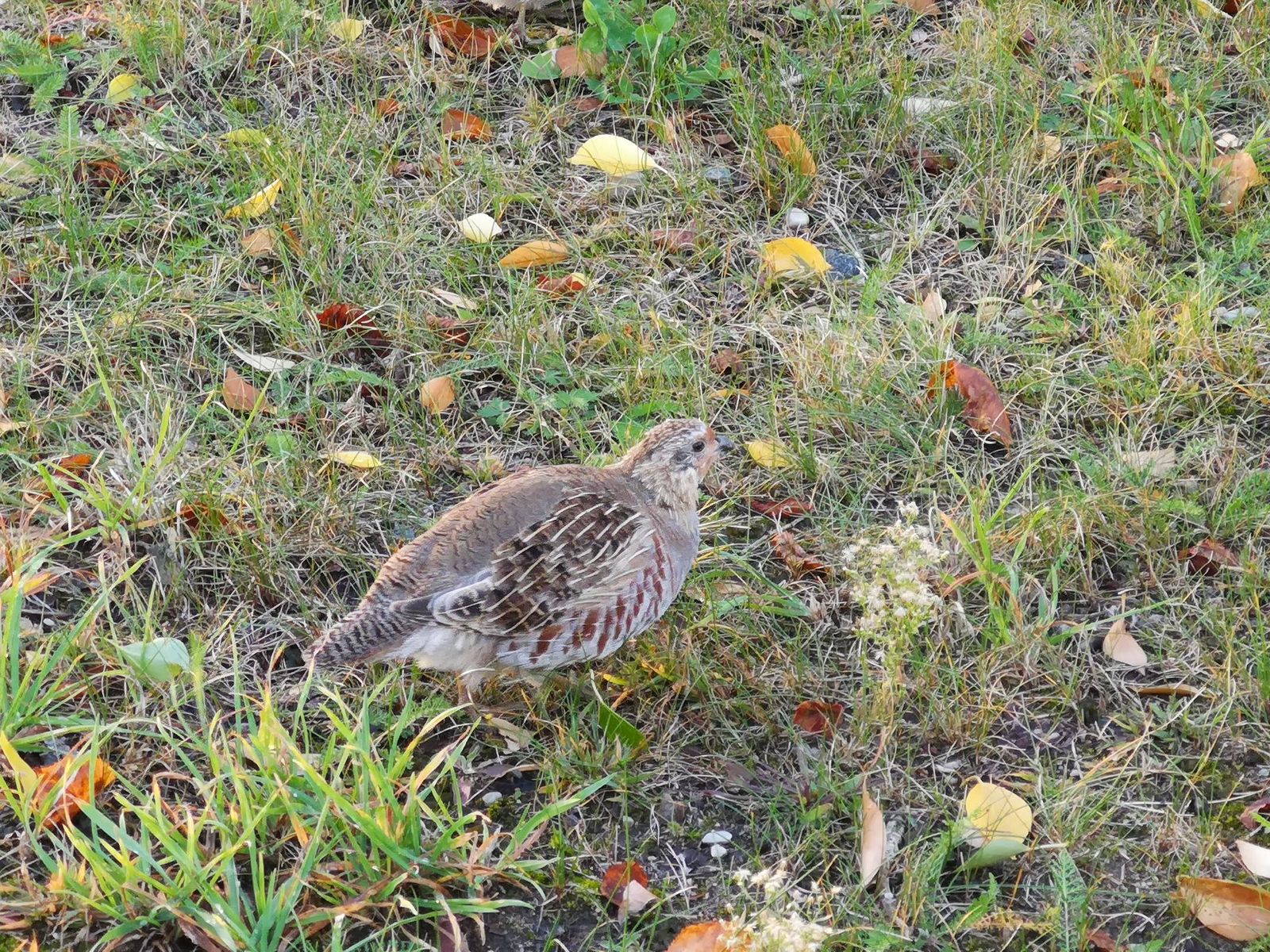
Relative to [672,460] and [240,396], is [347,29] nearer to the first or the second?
[240,396]

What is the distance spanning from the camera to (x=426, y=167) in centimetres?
545

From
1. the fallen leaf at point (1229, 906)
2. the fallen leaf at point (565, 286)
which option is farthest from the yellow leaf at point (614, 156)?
the fallen leaf at point (1229, 906)

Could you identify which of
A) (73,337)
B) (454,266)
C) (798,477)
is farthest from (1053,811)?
(73,337)

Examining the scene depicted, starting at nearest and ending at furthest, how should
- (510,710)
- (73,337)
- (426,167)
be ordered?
(510,710)
(73,337)
(426,167)

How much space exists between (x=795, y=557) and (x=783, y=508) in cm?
20

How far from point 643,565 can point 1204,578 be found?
166 centimetres

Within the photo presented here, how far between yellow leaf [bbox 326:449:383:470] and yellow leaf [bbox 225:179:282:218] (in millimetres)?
1195

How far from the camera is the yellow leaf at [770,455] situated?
178 inches

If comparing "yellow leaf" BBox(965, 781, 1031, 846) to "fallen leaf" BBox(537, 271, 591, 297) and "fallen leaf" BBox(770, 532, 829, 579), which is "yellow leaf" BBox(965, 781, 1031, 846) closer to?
"fallen leaf" BBox(770, 532, 829, 579)

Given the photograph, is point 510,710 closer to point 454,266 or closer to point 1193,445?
point 454,266

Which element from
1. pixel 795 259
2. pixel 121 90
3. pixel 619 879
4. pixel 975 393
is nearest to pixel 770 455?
pixel 975 393

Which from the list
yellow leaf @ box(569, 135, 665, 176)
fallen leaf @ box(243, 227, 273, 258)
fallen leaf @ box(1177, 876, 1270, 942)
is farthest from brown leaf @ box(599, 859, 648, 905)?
yellow leaf @ box(569, 135, 665, 176)

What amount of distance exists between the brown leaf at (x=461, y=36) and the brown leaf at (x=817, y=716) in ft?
10.9

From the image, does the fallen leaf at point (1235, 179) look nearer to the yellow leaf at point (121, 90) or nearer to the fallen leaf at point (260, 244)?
the fallen leaf at point (260, 244)
